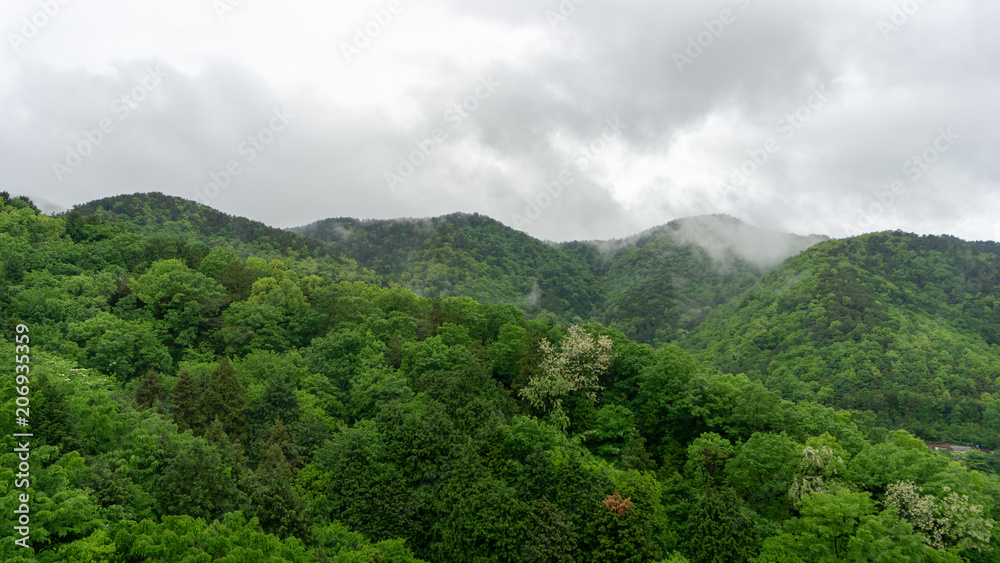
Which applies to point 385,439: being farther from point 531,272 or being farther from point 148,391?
point 531,272

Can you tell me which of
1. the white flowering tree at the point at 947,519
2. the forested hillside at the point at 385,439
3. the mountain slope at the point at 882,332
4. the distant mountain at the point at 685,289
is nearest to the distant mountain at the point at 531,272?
the distant mountain at the point at 685,289

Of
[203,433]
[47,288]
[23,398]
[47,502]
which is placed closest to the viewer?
[47,502]

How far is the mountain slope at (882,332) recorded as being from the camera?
92.2 m

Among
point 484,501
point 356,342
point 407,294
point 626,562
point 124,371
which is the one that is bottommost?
point 626,562

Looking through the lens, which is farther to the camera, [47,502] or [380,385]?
[380,385]

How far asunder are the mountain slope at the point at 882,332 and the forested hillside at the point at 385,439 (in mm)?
30652

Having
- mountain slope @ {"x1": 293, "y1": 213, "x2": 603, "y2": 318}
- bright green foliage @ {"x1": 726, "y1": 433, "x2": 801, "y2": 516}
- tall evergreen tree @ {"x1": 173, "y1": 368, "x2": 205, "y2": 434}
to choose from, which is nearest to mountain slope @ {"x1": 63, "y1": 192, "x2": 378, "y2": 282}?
mountain slope @ {"x1": 293, "y1": 213, "x2": 603, "y2": 318}

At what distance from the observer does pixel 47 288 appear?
49125mm

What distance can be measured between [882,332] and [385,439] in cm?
11175

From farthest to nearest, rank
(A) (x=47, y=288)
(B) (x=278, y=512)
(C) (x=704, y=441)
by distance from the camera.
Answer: (A) (x=47, y=288) → (C) (x=704, y=441) → (B) (x=278, y=512)

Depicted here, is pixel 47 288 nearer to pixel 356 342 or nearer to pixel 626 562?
pixel 356 342

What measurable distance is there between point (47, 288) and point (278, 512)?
39.5 metres

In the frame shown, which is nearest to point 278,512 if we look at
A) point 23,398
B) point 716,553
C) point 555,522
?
point 23,398

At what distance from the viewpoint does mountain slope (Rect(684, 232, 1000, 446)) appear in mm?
92250
